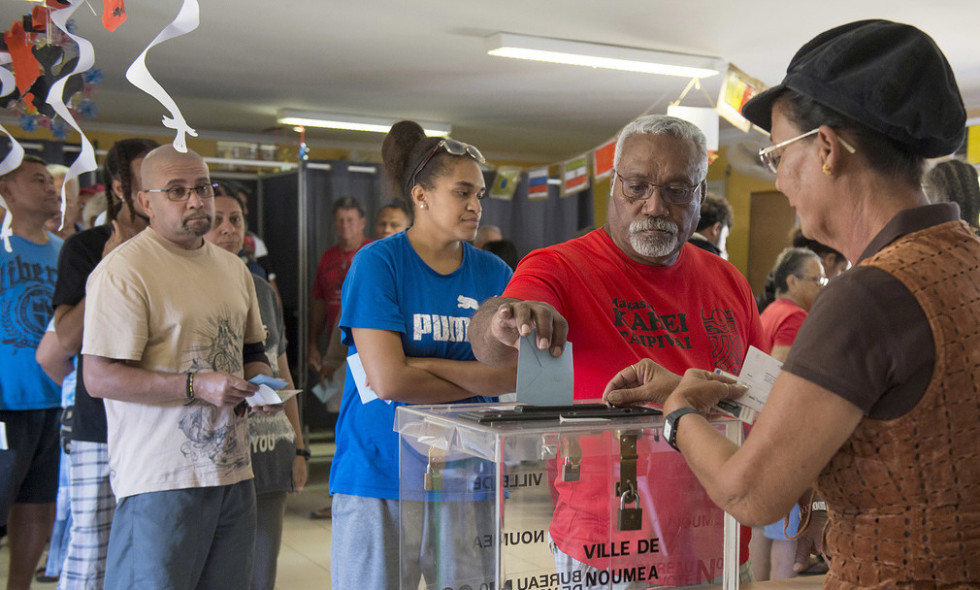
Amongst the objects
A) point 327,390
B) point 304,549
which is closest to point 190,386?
point 304,549

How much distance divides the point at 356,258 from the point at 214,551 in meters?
0.88

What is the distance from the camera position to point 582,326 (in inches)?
64.4

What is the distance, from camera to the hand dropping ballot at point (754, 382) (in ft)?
3.84

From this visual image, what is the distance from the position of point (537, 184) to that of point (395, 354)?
18.2 feet

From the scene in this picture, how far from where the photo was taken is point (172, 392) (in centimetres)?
211

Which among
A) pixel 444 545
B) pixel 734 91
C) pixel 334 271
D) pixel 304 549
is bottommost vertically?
pixel 304 549

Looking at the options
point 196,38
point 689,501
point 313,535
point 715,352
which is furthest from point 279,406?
point 196,38

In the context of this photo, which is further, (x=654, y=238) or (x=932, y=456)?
(x=654, y=238)

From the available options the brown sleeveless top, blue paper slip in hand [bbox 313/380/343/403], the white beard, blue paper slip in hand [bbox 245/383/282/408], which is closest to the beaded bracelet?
blue paper slip in hand [bbox 245/383/282/408]

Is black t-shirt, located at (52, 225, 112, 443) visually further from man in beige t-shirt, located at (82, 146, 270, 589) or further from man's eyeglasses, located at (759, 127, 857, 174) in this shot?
man's eyeglasses, located at (759, 127, 857, 174)

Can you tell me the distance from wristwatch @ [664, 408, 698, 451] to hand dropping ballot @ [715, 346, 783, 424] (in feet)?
0.35

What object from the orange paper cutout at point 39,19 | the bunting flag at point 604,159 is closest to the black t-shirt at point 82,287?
the orange paper cutout at point 39,19

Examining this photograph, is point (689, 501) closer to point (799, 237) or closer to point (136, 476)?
point (136, 476)

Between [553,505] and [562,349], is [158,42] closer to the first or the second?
[562,349]
